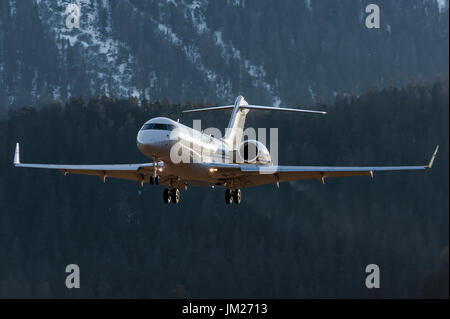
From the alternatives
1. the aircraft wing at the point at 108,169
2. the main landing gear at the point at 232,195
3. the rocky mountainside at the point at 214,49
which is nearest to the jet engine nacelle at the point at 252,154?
the main landing gear at the point at 232,195

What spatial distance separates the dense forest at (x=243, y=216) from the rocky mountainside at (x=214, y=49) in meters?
2.62

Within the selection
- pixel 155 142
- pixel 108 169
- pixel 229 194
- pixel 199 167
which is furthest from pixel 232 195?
pixel 155 142

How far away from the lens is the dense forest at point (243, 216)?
5684cm

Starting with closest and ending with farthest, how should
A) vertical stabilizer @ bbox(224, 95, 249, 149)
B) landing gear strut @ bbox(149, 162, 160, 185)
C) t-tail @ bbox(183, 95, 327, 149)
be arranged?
landing gear strut @ bbox(149, 162, 160, 185), t-tail @ bbox(183, 95, 327, 149), vertical stabilizer @ bbox(224, 95, 249, 149)

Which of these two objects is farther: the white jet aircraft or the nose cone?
the white jet aircraft

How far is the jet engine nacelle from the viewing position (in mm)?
46281

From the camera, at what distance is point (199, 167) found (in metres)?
41.4

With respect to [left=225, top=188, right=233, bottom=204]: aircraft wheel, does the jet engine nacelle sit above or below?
above

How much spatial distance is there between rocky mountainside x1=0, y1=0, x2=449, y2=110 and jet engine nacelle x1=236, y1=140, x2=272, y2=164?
2091cm

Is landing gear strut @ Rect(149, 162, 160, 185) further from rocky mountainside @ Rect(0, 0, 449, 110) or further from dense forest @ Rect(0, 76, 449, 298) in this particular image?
rocky mountainside @ Rect(0, 0, 449, 110)

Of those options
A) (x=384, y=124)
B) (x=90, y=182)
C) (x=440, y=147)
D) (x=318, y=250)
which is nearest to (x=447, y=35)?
(x=384, y=124)

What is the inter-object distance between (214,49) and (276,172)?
52.3 meters

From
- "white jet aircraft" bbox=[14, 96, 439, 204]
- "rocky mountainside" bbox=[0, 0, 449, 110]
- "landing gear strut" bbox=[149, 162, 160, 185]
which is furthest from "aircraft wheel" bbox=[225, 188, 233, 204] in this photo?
"rocky mountainside" bbox=[0, 0, 449, 110]

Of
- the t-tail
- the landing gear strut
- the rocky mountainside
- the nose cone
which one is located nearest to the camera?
the nose cone
